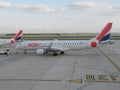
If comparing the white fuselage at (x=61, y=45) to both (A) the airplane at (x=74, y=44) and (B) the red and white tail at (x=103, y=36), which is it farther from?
(B) the red and white tail at (x=103, y=36)

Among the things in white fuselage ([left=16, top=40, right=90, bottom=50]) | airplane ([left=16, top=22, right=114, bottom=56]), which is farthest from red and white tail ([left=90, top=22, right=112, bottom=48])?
white fuselage ([left=16, top=40, right=90, bottom=50])

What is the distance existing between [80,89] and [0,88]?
20.5 feet

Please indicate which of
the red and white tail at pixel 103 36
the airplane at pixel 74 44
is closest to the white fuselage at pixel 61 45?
the airplane at pixel 74 44

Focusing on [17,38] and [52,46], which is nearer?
[52,46]

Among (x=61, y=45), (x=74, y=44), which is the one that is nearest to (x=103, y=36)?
(x=74, y=44)

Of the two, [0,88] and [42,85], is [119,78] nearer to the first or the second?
[42,85]

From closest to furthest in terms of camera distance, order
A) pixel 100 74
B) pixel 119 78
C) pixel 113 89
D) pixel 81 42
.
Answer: pixel 113 89 → pixel 119 78 → pixel 100 74 → pixel 81 42

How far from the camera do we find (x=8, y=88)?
15.5 meters

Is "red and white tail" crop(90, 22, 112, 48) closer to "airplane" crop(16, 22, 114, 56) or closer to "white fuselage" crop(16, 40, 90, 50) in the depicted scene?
"airplane" crop(16, 22, 114, 56)

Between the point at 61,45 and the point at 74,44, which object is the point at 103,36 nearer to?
the point at 74,44

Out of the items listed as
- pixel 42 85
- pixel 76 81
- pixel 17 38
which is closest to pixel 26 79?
pixel 42 85

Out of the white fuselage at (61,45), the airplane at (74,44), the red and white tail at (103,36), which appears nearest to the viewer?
the airplane at (74,44)

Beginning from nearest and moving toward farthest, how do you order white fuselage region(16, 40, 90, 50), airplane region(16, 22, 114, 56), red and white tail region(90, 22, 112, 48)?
airplane region(16, 22, 114, 56)
red and white tail region(90, 22, 112, 48)
white fuselage region(16, 40, 90, 50)

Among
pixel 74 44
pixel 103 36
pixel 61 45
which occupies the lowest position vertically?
pixel 61 45
